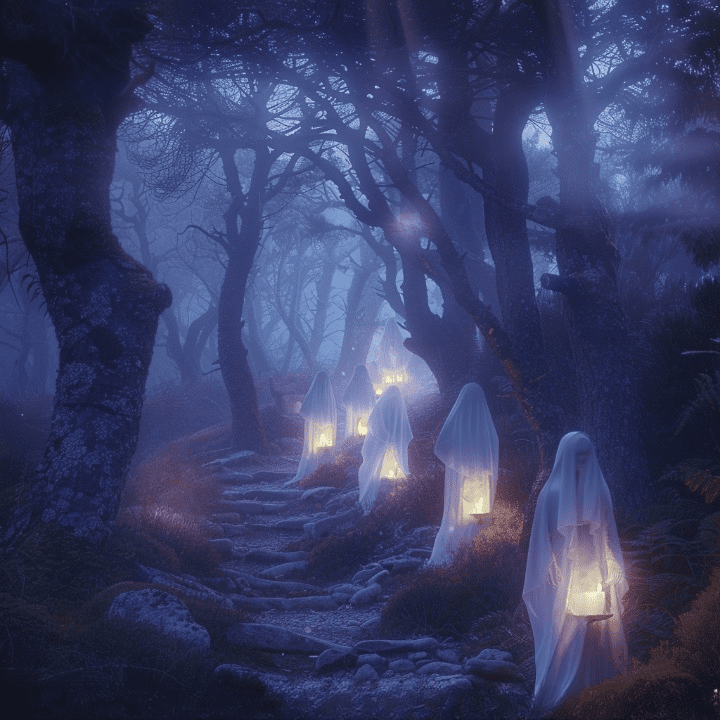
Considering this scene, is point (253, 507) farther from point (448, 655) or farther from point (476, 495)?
point (448, 655)

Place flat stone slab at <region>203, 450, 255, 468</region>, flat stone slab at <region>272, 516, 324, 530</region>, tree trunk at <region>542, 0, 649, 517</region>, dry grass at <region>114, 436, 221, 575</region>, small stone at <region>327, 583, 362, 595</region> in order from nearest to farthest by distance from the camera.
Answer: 1. tree trunk at <region>542, 0, 649, 517</region>
2. dry grass at <region>114, 436, 221, 575</region>
3. small stone at <region>327, 583, 362, 595</region>
4. flat stone slab at <region>272, 516, 324, 530</region>
5. flat stone slab at <region>203, 450, 255, 468</region>

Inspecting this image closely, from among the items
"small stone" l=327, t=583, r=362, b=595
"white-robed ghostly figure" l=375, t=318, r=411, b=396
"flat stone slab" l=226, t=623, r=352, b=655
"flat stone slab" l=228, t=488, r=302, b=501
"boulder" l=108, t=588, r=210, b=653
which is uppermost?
"white-robed ghostly figure" l=375, t=318, r=411, b=396

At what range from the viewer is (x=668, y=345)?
28.9ft

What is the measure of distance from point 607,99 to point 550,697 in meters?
8.08

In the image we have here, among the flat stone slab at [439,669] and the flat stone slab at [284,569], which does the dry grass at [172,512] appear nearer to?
the flat stone slab at [284,569]

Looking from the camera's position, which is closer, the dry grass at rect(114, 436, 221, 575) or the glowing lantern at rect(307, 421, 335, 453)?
the dry grass at rect(114, 436, 221, 575)

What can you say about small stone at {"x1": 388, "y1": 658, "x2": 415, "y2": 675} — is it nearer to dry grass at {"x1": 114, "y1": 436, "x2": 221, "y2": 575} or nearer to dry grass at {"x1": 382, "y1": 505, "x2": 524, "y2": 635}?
dry grass at {"x1": 382, "y1": 505, "x2": 524, "y2": 635}

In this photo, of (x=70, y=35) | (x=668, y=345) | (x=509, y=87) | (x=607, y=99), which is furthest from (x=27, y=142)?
(x=668, y=345)

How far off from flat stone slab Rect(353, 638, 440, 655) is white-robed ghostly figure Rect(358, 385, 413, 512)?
219 inches

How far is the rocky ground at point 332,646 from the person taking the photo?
4.51m

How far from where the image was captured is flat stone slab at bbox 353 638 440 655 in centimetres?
564

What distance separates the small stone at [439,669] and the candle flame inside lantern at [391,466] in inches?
247

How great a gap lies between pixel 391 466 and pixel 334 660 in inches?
256

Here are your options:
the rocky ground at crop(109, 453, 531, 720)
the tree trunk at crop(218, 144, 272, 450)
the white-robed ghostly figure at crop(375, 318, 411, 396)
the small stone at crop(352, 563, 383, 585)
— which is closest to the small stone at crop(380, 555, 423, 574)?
the rocky ground at crop(109, 453, 531, 720)
